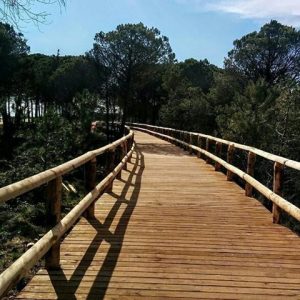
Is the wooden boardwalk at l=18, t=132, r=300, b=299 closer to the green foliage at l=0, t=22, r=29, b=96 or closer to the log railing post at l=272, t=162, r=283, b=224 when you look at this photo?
the log railing post at l=272, t=162, r=283, b=224

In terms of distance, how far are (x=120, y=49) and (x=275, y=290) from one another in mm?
46761

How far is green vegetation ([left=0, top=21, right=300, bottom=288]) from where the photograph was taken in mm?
33156

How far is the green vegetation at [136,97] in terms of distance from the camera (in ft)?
109

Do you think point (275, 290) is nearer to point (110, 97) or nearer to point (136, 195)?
point (136, 195)

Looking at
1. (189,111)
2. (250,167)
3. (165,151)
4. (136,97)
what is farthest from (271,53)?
(250,167)

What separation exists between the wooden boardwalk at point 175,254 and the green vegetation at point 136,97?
9.22 metres

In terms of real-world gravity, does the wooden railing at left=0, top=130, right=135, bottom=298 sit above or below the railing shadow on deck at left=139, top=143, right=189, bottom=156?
above

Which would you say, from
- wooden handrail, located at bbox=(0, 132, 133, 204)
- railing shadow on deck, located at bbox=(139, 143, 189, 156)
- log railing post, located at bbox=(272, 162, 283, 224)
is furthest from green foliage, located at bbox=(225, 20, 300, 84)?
wooden handrail, located at bbox=(0, 132, 133, 204)

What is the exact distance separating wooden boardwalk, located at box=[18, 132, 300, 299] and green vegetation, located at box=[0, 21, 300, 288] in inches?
363

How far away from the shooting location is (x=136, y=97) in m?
76.4

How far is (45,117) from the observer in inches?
1491

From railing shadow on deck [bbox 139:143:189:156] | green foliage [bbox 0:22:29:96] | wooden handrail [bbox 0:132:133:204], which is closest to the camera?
wooden handrail [bbox 0:132:133:204]

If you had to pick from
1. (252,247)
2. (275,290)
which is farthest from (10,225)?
(275,290)

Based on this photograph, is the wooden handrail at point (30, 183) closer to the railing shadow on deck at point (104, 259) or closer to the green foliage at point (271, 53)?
the railing shadow on deck at point (104, 259)
